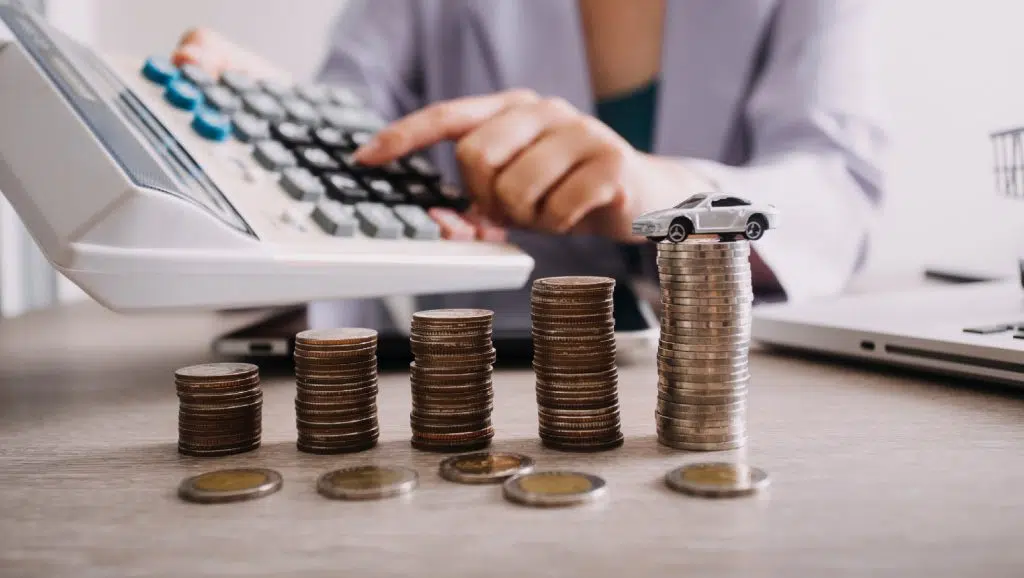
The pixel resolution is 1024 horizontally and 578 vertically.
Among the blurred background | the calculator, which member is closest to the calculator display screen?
the calculator

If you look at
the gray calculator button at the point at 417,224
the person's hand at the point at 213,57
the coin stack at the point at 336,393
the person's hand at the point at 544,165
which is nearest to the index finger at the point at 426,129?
the person's hand at the point at 544,165

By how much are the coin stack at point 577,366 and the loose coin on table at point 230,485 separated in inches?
5.7

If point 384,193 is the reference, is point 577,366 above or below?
below

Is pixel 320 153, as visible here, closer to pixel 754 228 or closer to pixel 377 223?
pixel 377 223

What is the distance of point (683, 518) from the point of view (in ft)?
1.07

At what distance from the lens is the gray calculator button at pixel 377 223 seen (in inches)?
24.7

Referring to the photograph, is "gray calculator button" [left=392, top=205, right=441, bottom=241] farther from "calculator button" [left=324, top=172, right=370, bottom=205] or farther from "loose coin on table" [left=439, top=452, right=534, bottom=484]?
"loose coin on table" [left=439, top=452, right=534, bottom=484]

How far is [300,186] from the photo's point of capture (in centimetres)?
64

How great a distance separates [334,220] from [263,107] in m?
0.25

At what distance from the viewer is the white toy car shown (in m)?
0.43

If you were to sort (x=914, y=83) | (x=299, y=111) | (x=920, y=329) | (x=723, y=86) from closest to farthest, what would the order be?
(x=920, y=329) → (x=299, y=111) → (x=723, y=86) → (x=914, y=83)

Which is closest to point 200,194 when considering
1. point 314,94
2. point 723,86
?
point 314,94

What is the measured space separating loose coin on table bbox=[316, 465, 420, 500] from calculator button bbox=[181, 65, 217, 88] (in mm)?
542

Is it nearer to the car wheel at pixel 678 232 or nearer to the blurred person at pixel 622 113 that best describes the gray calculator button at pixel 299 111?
the blurred person at pixel 622 113
